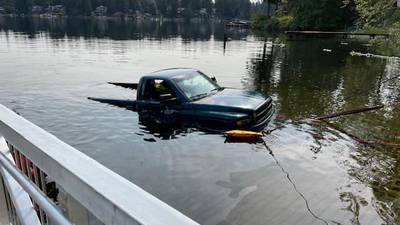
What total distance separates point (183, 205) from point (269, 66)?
24269mm

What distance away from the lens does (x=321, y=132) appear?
37.8 ft

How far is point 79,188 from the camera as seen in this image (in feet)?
4.66

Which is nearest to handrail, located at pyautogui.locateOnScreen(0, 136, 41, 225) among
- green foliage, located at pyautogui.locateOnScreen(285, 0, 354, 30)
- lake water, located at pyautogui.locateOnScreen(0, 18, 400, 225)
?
lake water, located at pyautogui.locateOnScreen(0, 18, 400, 225)

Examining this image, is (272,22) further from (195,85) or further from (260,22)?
(195,85)

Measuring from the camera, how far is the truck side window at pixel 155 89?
12.6 meters

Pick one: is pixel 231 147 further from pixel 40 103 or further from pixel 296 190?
pixel 40 103

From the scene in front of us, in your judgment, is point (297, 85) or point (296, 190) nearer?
point (296, 190)

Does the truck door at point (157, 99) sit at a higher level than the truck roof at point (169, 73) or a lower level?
lower

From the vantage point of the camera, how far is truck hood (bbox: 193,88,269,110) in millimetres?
11406

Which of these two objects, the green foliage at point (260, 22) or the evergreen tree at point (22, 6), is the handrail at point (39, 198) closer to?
the green foliage at point (260, 22)

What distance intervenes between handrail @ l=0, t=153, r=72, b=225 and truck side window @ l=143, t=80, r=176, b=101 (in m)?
10.4

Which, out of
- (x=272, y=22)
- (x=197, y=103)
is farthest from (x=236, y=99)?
(x=272, y=22)

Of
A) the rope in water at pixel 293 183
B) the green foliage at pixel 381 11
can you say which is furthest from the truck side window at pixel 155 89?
the green foliage at pixel 381 11

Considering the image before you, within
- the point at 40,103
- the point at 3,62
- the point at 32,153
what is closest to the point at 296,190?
Result: the point at 32,153
